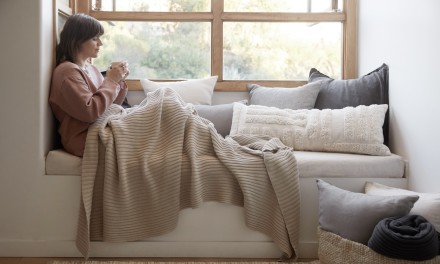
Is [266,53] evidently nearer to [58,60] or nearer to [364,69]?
[364,69]

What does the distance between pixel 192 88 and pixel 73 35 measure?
88 cm

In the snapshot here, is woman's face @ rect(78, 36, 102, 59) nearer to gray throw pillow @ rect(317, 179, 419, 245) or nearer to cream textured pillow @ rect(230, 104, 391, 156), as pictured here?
cream textured pillow @ rect(230, 104, 391, 156)

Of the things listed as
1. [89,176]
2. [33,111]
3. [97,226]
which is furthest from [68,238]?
[33,111]

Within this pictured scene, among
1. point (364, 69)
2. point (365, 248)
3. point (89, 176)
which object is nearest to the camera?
point (365, 248)

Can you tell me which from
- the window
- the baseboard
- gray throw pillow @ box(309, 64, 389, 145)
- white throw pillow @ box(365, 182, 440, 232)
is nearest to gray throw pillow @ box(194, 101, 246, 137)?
the window

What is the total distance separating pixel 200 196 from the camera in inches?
102

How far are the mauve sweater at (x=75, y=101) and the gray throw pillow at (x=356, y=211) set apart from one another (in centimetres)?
114

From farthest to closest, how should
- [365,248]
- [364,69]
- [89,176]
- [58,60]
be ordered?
1. [364,69]
2. [58,60]
3. [89,176]
4. [365,248]

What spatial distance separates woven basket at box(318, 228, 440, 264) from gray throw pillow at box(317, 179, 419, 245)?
1.3 inches

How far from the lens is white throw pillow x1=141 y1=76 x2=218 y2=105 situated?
11.4ft

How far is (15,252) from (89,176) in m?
0.55

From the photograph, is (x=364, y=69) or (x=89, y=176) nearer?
(x=89, y=176)

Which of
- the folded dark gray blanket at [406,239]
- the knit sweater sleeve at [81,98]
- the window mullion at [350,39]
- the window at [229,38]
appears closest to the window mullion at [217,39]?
the window at [229,38]

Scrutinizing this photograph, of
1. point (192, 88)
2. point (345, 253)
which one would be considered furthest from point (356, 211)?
point (192, 88)
